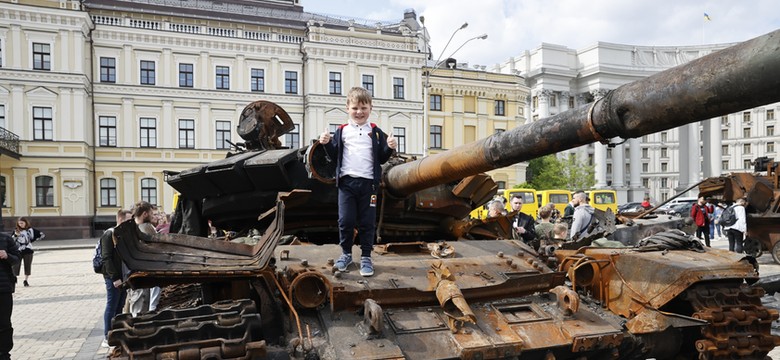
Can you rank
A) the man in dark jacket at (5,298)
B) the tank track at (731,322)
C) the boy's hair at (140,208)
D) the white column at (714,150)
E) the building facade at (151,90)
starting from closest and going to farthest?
the tank track at (731,322), the man in dark jacket at (5,298), the boy's hair at (140,208), the building facade at (151,90), the white column at (714,150)

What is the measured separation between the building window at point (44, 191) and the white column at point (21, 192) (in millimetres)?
462

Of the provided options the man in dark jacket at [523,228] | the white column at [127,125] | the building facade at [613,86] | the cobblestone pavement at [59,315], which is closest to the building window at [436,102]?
the white column at [127,125]

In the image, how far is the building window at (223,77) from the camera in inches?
1379

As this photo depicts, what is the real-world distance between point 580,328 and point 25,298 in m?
11.5

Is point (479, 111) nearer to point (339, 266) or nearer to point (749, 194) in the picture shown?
point (749, 194)

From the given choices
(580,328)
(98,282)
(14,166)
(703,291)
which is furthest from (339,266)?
(14,166)

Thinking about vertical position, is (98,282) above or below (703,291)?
below

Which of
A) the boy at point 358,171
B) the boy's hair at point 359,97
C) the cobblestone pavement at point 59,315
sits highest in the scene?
the boy's hair at point 359,97

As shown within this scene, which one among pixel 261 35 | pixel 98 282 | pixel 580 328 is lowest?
pixel 98 282

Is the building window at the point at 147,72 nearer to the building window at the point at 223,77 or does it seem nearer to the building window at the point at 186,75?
the building window at the point at 186,75

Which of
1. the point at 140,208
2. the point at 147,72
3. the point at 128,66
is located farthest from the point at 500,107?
the point at 140,208

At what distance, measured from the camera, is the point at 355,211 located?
445 cm

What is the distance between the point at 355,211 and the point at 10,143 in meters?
30.0

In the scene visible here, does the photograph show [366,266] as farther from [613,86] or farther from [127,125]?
[613,86]
